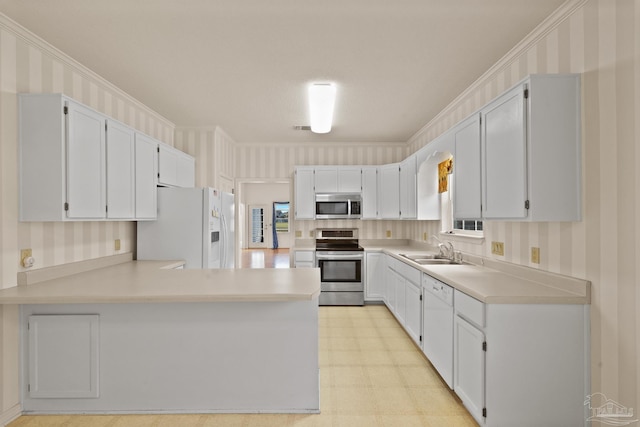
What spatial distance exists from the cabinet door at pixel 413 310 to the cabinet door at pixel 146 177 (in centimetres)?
277

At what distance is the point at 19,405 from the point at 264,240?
402 inches

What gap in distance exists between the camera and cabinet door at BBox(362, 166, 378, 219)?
5.34 meters

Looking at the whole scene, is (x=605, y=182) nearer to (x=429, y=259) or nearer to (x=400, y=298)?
(x=429, y=259)

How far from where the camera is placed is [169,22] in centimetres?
221

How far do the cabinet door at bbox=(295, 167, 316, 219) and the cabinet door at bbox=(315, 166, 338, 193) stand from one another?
10cm

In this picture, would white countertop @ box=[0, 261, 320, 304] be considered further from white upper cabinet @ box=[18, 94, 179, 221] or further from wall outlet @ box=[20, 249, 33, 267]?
white upper cabinet @ box=[18, 94, 179, 221]

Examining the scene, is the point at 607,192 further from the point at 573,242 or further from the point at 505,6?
the point at 505,6

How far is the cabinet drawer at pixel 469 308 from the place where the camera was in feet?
6.71

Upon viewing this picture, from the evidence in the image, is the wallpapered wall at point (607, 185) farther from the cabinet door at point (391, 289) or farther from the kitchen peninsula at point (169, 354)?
the cabinet door at point (391, 289)

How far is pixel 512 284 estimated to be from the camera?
2.29m

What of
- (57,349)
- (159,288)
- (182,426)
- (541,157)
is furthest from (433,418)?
(57,349)

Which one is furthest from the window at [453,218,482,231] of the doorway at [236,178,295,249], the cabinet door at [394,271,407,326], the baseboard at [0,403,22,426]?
the doorway at [236,178,295,249]

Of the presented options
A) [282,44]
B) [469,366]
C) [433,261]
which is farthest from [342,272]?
[282,44]

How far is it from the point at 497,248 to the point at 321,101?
2.10 m
